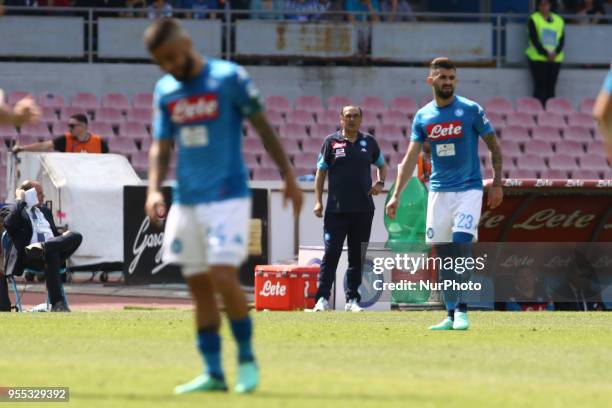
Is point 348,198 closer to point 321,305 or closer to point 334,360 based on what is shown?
point 321,305

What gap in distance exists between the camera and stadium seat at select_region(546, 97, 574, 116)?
95.6ft

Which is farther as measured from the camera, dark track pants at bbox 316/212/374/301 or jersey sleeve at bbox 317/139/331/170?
jersey sleeve at bbox 317/139/331/170

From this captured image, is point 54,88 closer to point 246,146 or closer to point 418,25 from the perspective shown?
point 246,146

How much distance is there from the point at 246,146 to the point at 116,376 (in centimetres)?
1828

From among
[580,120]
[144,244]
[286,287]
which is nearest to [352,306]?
[286,287]

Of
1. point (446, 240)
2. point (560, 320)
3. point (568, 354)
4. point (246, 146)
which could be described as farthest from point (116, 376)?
point (246, 146)

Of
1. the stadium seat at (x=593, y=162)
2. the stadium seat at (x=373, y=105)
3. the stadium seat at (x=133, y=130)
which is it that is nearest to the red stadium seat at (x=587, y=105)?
the stadium seat at (x=593, y=162)

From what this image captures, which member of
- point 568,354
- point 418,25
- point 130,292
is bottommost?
point 130,292

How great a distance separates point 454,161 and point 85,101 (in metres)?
15.5

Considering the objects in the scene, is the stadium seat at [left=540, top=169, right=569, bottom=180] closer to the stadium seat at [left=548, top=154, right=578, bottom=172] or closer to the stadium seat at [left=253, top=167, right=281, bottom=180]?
the stadium seat at [left=548, top=154, right=578, bottom=172]

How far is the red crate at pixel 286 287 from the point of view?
55.5ft

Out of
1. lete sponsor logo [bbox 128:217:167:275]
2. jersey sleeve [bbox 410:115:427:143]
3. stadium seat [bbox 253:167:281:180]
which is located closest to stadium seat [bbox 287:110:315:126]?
stadium seat [bbox 253:167:281:180]

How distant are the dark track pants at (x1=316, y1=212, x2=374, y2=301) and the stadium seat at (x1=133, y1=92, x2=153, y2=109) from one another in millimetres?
11381

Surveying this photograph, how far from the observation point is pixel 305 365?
31.6 ft
